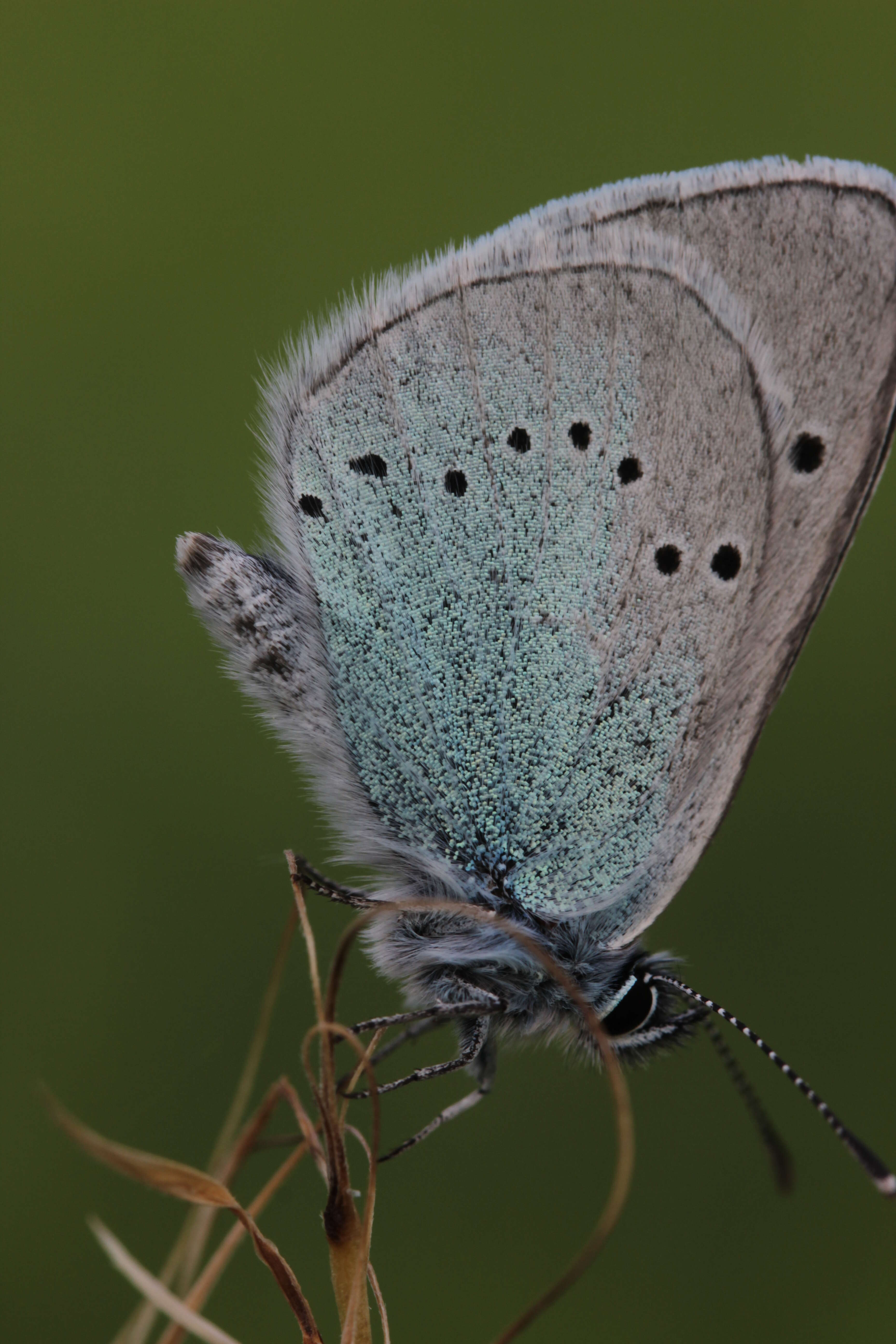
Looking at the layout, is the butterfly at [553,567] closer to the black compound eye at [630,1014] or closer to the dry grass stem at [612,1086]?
the black compound eye at [630,1014]

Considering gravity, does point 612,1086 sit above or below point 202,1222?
above

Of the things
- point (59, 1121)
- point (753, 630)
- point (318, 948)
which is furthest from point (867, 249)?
point (318, 948)

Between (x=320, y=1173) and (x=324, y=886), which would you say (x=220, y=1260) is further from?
(x=324, y=886)

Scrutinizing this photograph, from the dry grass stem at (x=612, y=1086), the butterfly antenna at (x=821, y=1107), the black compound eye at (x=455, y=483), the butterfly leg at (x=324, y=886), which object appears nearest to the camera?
the dry grass stem at (x=612, y=1086)

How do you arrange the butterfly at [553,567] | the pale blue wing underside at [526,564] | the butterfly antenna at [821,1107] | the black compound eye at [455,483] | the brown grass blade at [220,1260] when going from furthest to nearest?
1. the black compound eye at [455,483]
2. the pale blue wing underside at [526,564]
3. the butterfly at [553,567]
4. the butterfly antenna at [821,1107]
5. the brown grass blade at [220,1260]

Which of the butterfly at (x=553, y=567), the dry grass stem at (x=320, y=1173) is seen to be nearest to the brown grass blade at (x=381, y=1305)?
the dry grass stem at (x=320, y=1173)

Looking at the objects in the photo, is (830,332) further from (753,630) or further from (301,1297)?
(301,1297)

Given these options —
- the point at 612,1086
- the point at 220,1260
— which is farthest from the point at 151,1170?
the point at 612,1086
